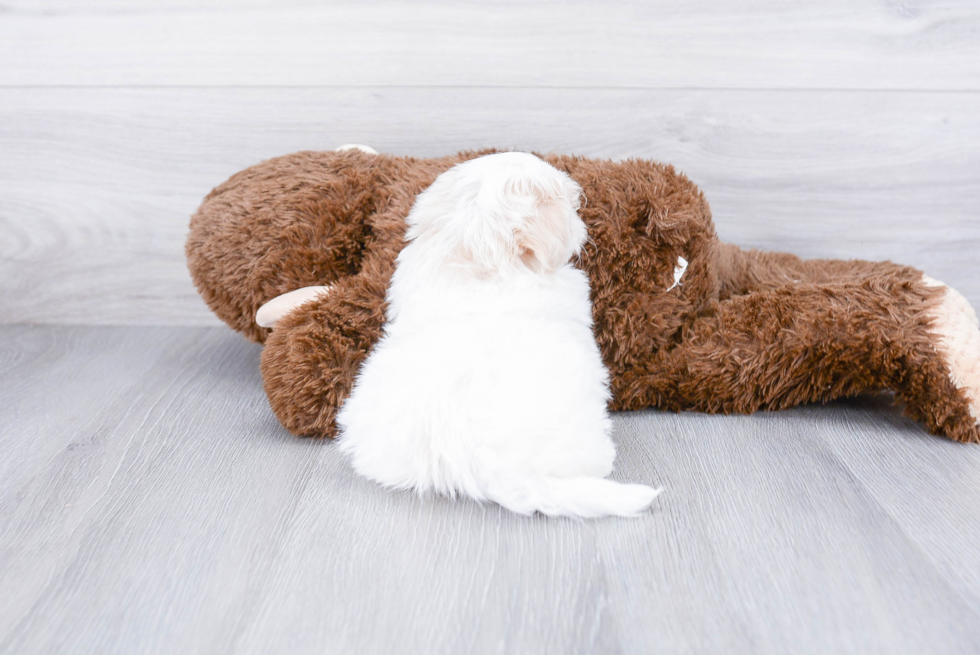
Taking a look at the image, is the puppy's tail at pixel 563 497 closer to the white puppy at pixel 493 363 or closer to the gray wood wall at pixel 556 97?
the white puppy at pixel 493 363

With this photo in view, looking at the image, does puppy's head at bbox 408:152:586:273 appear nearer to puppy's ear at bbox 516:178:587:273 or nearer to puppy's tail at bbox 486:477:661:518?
puppy's ear at bbox 516:178:587:273

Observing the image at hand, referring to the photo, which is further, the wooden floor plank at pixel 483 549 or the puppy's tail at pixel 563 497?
the puppy's tail at pixel 563 497

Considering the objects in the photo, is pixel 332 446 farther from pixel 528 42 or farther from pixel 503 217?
pixel 528 42

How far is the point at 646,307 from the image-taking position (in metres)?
0.88

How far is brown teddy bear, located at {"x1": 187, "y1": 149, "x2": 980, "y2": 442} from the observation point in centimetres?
83

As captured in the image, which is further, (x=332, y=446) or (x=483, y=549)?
(x=332, y=446)

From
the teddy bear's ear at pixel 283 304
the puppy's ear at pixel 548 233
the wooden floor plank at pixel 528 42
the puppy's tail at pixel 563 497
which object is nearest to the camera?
the puppy's tail at pixel 563 497

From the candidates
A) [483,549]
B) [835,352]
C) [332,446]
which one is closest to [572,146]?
[835,352]

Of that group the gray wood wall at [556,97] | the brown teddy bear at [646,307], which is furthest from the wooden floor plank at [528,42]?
the brown teddy bear at [646,307]

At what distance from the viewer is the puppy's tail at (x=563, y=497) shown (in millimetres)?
651

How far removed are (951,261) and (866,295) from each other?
0.48 meters

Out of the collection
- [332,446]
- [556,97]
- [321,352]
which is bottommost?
[332,446]

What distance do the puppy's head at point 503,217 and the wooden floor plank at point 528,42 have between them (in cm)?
42

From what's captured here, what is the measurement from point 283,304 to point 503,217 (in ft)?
1.06
